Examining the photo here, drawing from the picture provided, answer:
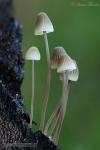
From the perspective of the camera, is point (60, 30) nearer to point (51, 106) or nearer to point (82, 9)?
point (82, 9)

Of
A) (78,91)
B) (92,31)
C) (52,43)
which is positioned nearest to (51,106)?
(78,91)

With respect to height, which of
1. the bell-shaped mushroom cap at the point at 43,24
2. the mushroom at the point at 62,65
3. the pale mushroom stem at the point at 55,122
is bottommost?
the pale mushroom stem at the point at 55,122

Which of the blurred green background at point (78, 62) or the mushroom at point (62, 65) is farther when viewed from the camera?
the blurred green background at point (78, 62)

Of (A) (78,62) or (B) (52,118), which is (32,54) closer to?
(B) (52,118)

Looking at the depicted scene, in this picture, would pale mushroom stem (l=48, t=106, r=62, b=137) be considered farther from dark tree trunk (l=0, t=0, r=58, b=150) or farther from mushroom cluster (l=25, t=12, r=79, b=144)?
dark tree trunk (l=0, t=0, r=58, b=150)

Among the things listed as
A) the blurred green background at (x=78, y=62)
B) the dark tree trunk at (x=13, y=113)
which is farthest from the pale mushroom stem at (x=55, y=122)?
the blurred green background at (x=78, y=62)

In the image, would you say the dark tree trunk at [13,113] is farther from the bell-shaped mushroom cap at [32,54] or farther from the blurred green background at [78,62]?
the blurred green background at [78,62]

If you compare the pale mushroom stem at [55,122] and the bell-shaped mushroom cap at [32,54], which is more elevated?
the bell-shaped mushroom cap at [32,54]
